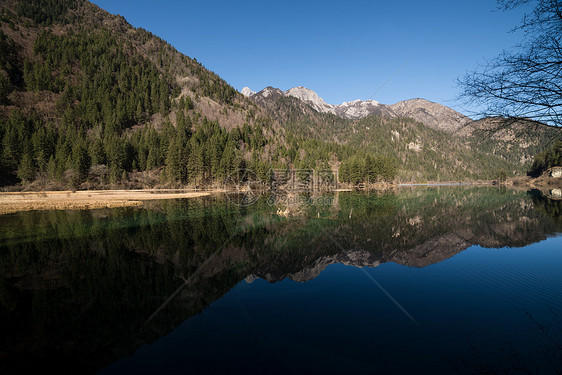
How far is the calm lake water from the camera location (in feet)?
21.8

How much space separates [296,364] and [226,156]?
309 feet

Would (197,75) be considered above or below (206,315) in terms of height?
above

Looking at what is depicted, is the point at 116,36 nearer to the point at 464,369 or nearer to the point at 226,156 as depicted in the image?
the point at 226,156

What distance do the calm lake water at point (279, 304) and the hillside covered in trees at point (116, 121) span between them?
7820 cm

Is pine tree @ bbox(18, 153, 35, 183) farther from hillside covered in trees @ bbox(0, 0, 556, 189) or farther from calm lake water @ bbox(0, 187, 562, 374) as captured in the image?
calm lake water @ bbox(0, 187, 562, 374)

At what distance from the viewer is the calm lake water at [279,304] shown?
6.64 metres

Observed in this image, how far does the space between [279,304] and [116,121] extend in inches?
5700

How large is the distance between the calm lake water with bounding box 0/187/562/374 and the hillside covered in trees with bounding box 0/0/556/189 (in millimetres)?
78204

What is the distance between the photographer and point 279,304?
1035 cm

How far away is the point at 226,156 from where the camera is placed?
3814 inches

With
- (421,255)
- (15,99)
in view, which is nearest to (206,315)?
(421,255)

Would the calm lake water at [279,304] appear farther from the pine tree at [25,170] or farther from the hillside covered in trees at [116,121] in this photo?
the pine tree at [25,170]

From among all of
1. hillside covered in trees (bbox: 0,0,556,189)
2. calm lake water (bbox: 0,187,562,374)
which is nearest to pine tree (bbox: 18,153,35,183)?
hillside covered in trees (bbox: 0,0,556,189)

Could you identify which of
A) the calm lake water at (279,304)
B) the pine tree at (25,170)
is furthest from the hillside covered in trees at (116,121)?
the calm lake water at (279,304)
